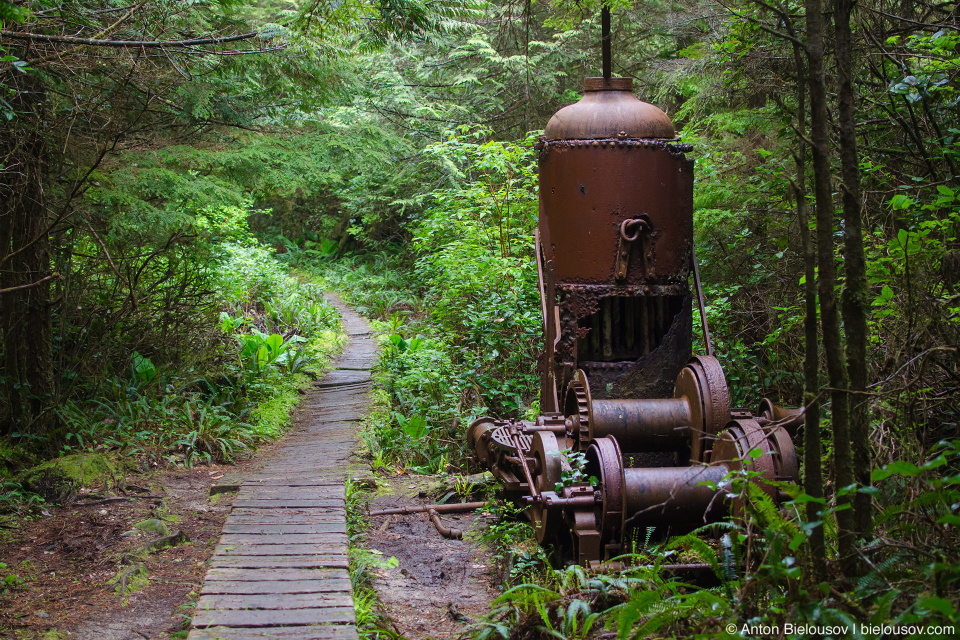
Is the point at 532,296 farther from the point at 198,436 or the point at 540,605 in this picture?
the point at 540,605

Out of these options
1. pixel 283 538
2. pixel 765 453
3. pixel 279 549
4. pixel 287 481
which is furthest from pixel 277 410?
pixel 765 453

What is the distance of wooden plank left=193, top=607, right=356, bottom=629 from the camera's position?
13.3 ft

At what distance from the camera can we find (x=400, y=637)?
4176mm

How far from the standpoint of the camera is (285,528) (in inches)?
217

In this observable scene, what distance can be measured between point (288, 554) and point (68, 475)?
2514 mm

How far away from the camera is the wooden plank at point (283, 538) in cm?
520

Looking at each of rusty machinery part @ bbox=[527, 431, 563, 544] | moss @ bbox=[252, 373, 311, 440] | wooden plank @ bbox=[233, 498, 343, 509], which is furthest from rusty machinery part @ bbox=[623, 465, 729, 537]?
moss @ bbox=[252, 373, 311, 440]

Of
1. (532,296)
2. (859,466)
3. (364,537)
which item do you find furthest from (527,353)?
(859,466)

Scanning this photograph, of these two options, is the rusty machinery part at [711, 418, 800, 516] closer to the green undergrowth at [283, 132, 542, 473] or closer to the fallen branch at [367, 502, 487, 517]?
the fallen branch at [367, 502, 487, 517]

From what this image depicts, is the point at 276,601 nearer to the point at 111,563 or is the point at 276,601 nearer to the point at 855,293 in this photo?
the point at 111,563

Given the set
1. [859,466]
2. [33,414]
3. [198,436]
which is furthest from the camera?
[198,436]

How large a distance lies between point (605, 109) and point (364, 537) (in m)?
3.90

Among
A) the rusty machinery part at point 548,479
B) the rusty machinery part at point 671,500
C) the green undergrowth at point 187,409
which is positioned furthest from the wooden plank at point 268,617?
the green undergrowth at point 187,409

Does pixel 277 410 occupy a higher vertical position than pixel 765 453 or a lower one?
lower
